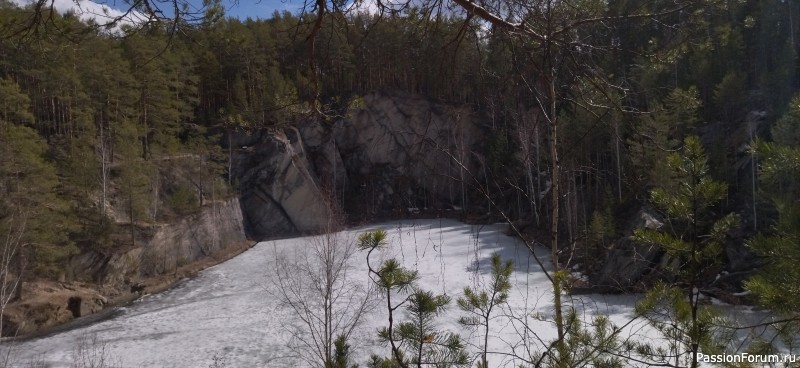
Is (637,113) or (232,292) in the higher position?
(637,113)

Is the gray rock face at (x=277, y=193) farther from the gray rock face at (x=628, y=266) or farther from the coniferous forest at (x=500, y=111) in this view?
the gray rock face at (x=628, y=266)

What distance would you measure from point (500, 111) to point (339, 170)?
27342 mm

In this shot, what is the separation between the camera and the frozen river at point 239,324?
9828mm

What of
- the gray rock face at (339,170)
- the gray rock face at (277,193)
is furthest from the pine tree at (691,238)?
the gray rock face at (277,193)

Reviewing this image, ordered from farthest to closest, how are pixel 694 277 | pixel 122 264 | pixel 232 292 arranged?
pixel 122 264, pixel 232 292, pixel 694 277

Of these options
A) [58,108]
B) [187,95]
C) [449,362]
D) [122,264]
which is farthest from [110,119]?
[449,362]

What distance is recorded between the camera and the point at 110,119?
20.5 meters

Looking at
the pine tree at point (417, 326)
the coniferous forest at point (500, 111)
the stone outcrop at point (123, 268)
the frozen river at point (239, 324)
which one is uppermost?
the coniferous forest at point (500, 111)

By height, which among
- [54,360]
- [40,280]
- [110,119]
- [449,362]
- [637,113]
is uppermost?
[110,119]

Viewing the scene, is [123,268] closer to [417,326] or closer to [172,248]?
[172,248]

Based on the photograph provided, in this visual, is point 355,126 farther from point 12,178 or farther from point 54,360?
point 54,360

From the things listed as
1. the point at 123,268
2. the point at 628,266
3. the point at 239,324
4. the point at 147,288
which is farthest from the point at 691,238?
the point at 123,268

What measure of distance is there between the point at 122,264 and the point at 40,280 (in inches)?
95.3

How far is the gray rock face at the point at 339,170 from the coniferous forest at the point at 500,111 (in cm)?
153
